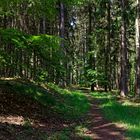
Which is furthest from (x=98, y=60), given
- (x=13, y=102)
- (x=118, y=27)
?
(x=13, y=102)

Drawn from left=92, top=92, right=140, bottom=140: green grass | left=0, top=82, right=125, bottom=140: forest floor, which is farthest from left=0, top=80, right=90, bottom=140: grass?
left=92, top=92, right=140, bottom=140: green grass

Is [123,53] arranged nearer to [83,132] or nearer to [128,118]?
[128,118]

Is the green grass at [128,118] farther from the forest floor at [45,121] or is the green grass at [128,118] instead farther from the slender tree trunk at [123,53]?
the slender tree trunk at [123,53]

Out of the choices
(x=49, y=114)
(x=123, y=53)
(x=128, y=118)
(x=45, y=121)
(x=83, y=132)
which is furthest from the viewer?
(x=123, y=53)

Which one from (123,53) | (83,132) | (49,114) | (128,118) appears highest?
(123,53)

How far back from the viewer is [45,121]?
49.2ft

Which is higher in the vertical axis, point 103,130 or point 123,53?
point 123,53

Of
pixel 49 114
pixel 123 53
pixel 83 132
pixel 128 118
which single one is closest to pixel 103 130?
pixel 83 132

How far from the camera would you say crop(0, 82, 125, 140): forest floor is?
39.8 feet

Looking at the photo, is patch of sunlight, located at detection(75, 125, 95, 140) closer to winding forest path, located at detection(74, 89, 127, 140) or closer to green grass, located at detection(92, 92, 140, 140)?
winding forest path, located at detection(74, 89, 127, 140)

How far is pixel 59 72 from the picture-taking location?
14211 millimetres

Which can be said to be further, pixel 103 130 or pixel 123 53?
pixel 123 53

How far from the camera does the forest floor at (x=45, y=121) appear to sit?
39.8 feet

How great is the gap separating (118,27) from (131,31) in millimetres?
4466
